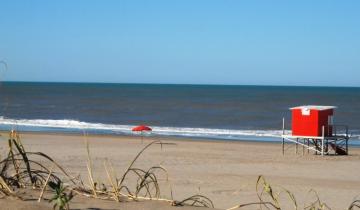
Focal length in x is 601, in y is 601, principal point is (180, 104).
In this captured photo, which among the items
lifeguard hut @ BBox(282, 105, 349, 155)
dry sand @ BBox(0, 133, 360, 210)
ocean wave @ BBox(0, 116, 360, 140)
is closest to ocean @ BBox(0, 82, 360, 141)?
ocean wave @ BBox(0, 116, 360, 140)

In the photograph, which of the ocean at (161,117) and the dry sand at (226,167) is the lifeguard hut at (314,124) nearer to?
the dry sand at (226,167)

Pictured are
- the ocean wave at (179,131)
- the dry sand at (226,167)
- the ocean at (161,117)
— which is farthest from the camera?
the ocean at (161,117)

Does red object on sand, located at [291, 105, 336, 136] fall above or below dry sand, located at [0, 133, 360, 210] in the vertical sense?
above

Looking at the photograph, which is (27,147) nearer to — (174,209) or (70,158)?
(70,158)

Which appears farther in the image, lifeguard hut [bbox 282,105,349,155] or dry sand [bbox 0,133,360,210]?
lifeguard hut [bbox 282,105,349,155]

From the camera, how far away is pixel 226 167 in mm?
16625

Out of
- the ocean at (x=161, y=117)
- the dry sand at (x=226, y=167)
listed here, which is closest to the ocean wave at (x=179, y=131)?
the ocean at (x=161, y=117)

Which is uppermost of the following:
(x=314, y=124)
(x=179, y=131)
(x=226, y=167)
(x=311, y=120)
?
(x=311, y=120)

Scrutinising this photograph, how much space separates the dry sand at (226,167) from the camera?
11820 millimetres

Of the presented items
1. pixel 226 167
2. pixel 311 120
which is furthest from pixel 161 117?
pixel 226 167

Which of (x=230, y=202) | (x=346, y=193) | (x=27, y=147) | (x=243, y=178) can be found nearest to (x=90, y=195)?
(x=230, y=202)

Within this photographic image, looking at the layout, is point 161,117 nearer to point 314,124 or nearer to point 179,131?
point 179,131

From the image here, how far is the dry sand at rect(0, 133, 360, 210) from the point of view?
465 inches

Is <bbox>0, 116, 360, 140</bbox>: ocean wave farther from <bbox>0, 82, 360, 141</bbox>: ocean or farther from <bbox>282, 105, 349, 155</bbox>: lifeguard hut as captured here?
<bbox>282, 105, 349, 155</bbox>: lifeguard hut
